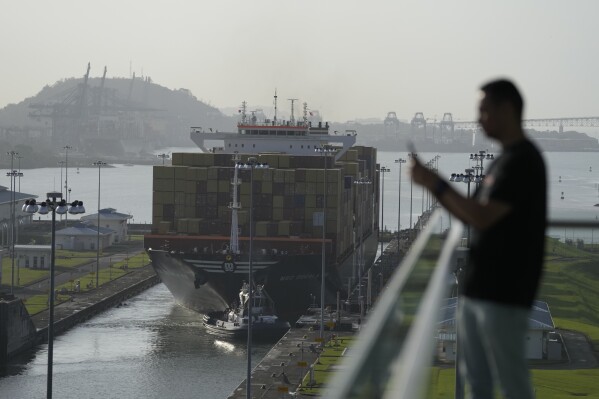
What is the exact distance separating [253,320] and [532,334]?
17313 millimetres

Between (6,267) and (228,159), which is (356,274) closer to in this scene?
(228,159)

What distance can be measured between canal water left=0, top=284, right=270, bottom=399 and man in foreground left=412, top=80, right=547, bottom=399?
20621 mm

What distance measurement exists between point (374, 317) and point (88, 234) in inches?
2050

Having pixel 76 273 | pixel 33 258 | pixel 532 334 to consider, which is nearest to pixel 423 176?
pixel 532 334

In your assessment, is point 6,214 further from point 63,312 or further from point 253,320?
point 253,320

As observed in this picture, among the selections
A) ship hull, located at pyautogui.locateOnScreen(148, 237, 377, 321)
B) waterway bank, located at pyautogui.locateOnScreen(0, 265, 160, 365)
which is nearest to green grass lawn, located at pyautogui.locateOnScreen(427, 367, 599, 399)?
waterway bank, located at pyautogui.locateOnScreen(0, 265, 160, 365)

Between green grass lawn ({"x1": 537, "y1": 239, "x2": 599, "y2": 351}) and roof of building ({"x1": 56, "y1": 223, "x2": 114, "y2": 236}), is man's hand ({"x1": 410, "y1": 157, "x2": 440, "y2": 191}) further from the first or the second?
roof of building ({"x1": 56, "y1": 223, "x2": 114, "y2": 236})

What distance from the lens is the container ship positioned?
33344 mm

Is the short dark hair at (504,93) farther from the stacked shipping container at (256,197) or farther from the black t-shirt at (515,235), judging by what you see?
the stacked shipping container at (256,197)

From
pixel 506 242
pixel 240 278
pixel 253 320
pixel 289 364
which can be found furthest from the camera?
pixel 240 278

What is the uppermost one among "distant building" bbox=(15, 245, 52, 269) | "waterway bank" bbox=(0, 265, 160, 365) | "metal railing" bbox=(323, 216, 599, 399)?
"metal railing" bbox=(323, 216, 599, 399)

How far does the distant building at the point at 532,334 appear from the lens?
391 centimetres

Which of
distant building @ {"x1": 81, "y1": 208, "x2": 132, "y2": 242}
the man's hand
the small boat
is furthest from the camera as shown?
distant building @ {"x1": 81, "y1": 208, "x2": 132, "y2": 242}

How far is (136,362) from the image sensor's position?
87.0 ft
